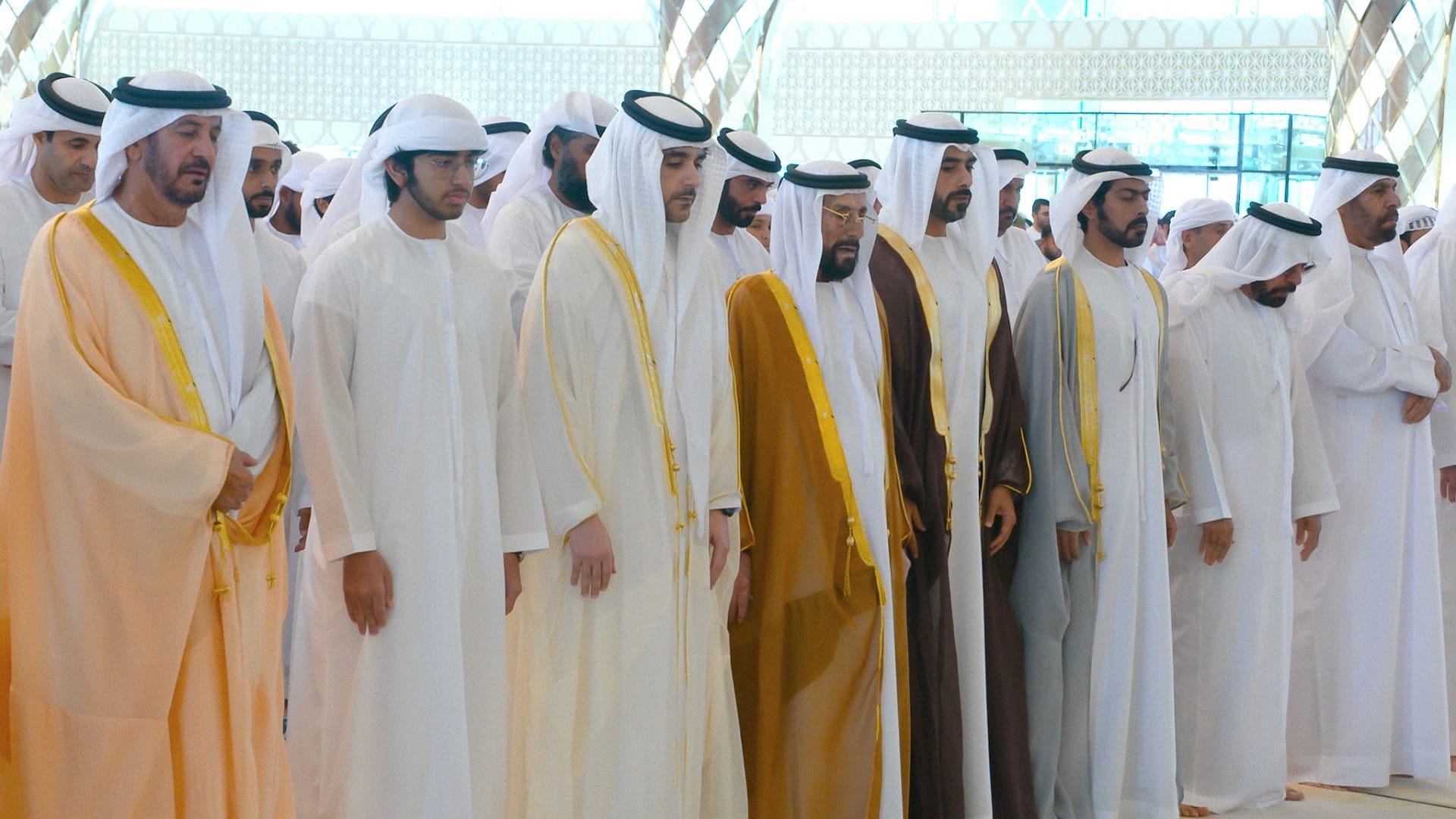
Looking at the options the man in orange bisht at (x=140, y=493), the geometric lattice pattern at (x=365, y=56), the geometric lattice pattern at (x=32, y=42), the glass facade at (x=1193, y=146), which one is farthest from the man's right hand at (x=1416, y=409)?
the geometric lattice pattern at (x=365, y=56)

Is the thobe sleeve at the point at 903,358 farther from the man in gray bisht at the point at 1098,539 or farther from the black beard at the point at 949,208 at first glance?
the man in gray bisht at the point at 1098,539

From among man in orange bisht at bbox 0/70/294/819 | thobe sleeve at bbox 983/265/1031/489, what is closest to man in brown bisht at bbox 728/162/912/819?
thobe sleeve at bbox 983/265/1031/489

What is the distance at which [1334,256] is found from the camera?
516cm

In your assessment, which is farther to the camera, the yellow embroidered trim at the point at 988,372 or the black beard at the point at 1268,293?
the black beard at the point at 1268,293

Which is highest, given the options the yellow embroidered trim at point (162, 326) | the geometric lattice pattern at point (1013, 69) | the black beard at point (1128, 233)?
the geometric lattice pattern at point (1013, 69)

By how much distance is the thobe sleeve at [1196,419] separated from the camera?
4.65m

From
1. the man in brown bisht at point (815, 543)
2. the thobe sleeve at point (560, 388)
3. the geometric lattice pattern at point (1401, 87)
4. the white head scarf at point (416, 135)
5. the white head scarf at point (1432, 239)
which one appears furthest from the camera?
the geometric lattice pattern at point (1401, 87)

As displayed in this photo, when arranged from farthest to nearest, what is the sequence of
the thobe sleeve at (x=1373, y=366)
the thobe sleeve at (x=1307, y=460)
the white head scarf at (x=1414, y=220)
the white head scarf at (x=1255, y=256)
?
the white head scarf at (x=1414, y=220) → the thobe sleeve at (x=1373, y=366) → the thobe sleeve at (x=1307, y=460) → the white head scarf at (x=1255, y=256)

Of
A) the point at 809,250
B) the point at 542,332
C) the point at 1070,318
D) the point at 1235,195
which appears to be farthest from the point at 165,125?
the point at 1235,195

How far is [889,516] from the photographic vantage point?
375 centimetres

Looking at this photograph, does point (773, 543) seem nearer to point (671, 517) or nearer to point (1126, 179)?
point (671, 517)

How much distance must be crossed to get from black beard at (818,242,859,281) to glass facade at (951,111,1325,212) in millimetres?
7237

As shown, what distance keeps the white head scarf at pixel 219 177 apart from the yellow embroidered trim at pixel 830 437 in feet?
4.30

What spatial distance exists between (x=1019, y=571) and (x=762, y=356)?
3.57 ft
